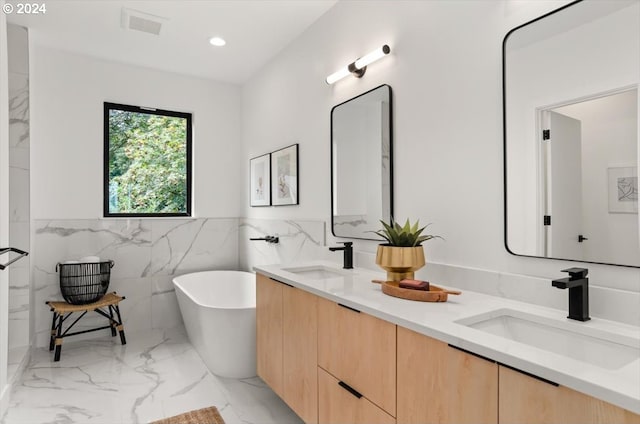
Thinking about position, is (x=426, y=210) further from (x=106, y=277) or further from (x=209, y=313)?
(x=106, y=277)

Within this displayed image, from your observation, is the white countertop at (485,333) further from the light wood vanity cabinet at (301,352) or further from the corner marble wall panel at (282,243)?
the corner marble wall panel at (282,243)

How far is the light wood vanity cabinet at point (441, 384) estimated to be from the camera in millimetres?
989

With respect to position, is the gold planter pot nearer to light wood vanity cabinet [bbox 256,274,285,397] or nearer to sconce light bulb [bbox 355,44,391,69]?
light wood vanity cabinet [bbox 256,274,285,397]

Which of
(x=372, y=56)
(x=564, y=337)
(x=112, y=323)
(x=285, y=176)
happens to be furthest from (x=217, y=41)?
(x=564, y=337)

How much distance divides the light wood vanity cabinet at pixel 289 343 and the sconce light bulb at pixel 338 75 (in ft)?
4.31

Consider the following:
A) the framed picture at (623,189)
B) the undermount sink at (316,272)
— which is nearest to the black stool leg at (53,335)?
the undermount sink at (316,272)

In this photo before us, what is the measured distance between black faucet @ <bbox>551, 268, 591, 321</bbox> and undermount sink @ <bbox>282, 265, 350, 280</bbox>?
1247 mm

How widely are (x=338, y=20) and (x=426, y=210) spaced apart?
4.77 feet

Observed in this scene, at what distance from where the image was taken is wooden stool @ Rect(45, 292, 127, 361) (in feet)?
9.57

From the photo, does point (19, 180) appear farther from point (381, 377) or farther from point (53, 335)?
point (381, 377)

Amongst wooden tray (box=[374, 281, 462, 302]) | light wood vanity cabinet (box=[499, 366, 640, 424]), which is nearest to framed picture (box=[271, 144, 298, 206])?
wooden tray (box=[374, 281, 462, 302])

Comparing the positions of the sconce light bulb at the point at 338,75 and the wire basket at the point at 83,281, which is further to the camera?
the wire basket at the point at 83,281

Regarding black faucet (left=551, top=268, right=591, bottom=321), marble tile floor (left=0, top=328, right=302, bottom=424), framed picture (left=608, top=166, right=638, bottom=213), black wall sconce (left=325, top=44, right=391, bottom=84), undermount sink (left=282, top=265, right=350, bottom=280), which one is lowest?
marble tile floor (left=0, top=328, right=302, bottom=424)

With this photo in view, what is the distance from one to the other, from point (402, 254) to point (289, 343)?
778 millimetres
